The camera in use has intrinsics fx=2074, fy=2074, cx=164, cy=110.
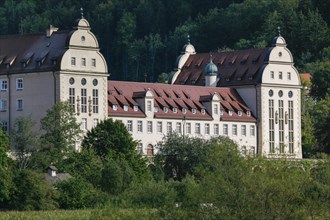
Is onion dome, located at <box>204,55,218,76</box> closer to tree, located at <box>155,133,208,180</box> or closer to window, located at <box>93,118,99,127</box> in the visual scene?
tree, located at <box>155,133,208,180</box>

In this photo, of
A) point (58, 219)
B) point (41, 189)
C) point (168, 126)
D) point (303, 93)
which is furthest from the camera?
point (303, 93)

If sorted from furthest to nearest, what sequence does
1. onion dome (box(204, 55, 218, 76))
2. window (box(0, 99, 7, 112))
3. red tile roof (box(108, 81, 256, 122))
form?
onion dome (box(204, 55, 218, 76)), red tile roof (box(108, 81, 256, 122)), window (box(0, 99, 7, 112))

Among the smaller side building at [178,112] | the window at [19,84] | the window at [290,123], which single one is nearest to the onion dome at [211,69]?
the smaller side building at [178,112]

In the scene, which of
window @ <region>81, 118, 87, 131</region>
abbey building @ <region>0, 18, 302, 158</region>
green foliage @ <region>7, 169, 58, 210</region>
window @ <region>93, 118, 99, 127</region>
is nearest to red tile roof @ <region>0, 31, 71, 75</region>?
abbey building @ <region>0, 18, 302, 158</region>

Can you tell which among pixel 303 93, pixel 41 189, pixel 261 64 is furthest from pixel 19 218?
pixel 303 93

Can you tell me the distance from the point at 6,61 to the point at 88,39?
678 cm

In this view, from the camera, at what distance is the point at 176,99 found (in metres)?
163

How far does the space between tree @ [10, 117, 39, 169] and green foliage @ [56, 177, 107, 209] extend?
23.5 ft

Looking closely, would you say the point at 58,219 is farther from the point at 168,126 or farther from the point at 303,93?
the point at 303,93

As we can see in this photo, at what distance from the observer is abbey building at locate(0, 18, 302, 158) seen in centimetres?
15250

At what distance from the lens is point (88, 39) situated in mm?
153750

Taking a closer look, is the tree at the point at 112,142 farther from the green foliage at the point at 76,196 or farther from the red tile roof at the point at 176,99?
the green foliage at the point at 76,196

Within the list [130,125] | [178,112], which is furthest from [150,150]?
[178,112]

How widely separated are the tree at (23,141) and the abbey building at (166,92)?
3732mm
